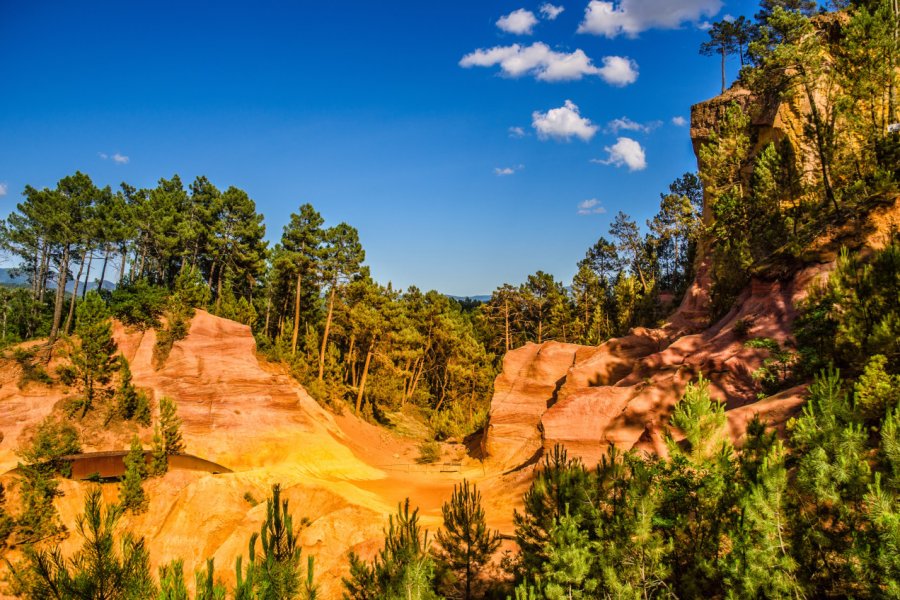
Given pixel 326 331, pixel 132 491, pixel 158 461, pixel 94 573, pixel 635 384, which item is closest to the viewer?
pixel 94 573

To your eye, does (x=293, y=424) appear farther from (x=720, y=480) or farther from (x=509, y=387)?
(x=720, y=480)

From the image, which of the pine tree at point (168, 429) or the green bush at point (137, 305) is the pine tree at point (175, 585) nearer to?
the pine tree at point (168, 429)

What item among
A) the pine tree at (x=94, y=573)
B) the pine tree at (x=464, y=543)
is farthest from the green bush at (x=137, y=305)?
the pine tree at (x=464, y=543)

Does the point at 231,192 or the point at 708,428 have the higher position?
the point at 231,192

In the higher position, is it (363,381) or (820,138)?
(820,138)

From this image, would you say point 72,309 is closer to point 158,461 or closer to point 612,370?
point 158,461

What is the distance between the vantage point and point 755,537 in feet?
23.1

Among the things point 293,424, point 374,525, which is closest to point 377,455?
point 293,424

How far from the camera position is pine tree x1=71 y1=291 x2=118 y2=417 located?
2833 cm

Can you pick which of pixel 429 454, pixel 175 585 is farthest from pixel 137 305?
pixel 175 585

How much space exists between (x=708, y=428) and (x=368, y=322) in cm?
3615

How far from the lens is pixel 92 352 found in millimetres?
28688

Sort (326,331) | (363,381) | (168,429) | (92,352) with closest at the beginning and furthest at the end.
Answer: (168,429), (92,352), (326,331), (363,381)

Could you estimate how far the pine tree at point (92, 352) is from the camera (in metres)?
28.3
